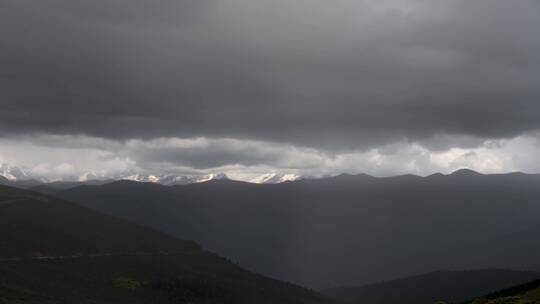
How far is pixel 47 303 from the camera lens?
126250 mm

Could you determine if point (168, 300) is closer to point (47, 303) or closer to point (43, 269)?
point (43, 269)

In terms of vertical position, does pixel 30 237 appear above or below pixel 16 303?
Result: above

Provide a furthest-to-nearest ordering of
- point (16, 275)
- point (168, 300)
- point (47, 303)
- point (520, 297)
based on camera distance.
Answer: point (168, 300) < point (16, 275) < point (47, 303) < point (520, 297)

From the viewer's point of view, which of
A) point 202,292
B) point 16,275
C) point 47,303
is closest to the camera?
point 47,303

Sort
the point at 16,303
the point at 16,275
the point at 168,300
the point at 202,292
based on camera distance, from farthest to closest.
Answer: the point at 202,292
the point at 168,300
the point at 16,275
the point at 16,303

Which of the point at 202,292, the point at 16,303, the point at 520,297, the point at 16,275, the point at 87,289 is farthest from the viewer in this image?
the point at 202,292

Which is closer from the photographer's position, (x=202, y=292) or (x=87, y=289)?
(x=87, y=289)

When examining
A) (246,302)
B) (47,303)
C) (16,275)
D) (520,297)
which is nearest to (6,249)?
(16,275)

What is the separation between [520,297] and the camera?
66.0m

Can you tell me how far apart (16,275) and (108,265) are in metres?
50.0

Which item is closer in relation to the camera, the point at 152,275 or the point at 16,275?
the point at 16,275

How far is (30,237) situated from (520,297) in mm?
175206

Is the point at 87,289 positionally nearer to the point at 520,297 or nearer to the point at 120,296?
the point at 120,296

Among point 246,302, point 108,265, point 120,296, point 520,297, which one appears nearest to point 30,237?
point 108,265
